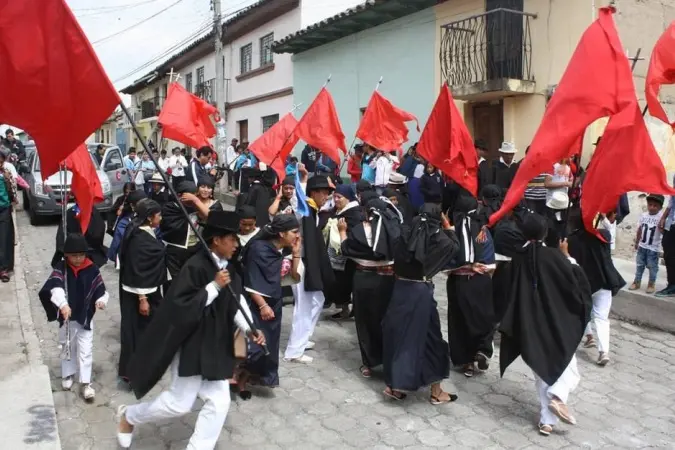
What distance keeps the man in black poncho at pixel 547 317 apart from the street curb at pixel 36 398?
339 cm

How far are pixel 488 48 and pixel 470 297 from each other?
8.12 meters

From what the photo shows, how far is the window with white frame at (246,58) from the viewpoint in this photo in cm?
2381

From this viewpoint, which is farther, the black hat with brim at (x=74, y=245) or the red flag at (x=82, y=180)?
the black hat with brim at (x=74, y=245)

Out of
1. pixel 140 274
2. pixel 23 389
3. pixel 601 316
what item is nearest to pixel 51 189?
pixel 140 274

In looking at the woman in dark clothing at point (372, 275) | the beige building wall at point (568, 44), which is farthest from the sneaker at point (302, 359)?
the beige building wall at point (568, 44)

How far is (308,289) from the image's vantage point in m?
6.59

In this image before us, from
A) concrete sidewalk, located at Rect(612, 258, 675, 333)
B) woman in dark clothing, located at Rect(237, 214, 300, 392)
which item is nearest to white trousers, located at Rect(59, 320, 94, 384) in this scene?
woman in dark clothing, located at Rect(237, 214, 300, 392)

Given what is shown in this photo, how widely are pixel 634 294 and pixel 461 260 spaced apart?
3507 mm

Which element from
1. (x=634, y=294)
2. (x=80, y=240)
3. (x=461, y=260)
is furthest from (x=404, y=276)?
(x=634, y=294)

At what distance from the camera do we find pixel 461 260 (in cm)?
612

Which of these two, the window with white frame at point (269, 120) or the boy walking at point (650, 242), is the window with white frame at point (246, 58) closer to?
the window with white frame at point (269, 120)

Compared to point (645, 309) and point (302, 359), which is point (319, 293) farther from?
point (645, 309)

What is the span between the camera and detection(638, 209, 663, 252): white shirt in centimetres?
855

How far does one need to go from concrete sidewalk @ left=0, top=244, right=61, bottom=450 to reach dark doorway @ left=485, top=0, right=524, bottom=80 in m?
9.37
